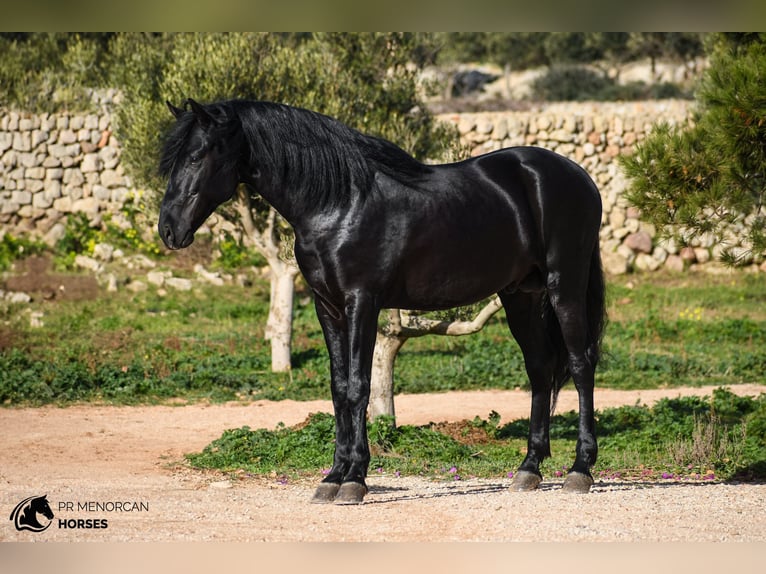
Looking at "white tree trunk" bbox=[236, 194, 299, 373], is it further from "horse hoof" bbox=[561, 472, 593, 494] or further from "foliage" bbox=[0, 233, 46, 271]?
"horse hoof" bbox=[561, 472, 593, 494]

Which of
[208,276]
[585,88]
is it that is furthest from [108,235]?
[585,88]

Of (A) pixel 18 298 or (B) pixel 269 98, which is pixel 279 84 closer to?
(B) pixel 269 98

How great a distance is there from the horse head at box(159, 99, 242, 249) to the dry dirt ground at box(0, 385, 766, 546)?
1728mm

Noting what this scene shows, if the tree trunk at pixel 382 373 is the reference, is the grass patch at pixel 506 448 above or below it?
below

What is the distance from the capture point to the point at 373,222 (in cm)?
646

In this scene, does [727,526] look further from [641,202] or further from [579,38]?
[579,38]

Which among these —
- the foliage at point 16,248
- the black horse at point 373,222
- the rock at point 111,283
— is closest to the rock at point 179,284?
the rock at point 111,283

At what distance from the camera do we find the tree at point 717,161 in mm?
7648

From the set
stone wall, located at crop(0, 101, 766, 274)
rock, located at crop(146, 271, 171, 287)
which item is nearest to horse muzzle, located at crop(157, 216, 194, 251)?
rock, located at crop(146, 271, 171, 287)

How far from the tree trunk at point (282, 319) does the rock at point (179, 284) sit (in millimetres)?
3827

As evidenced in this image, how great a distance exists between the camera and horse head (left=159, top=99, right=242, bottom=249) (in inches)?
245

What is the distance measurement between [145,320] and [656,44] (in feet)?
88.2

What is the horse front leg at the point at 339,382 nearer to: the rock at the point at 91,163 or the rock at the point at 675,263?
the rock at the point at 675,263

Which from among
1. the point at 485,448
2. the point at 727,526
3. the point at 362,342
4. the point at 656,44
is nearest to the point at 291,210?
the point at 362,342
